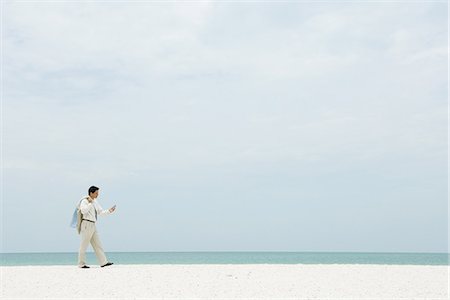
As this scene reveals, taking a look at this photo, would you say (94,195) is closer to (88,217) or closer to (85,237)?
(88,217)

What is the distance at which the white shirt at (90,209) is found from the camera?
15.7 meters

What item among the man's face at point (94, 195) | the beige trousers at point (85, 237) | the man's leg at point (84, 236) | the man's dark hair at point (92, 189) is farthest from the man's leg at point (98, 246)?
the man's dark hair at point (92, 189)
